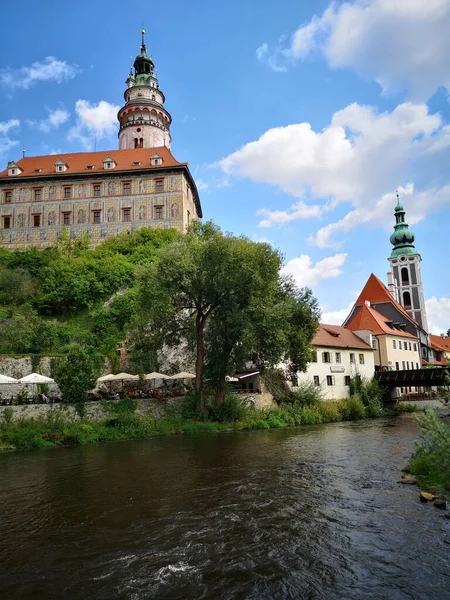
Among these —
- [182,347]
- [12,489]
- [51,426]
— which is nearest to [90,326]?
[182,347]

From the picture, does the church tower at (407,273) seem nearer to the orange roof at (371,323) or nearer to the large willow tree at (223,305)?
the orange roof at (371,323)

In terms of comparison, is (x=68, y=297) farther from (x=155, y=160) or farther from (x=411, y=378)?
(x=411, y=378)

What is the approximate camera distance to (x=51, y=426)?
78.1ft

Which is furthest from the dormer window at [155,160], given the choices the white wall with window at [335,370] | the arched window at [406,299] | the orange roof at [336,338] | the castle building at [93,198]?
the arched window at [406,299]

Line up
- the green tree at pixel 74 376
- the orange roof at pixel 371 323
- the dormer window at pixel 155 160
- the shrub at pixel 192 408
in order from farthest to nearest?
the dormer window at pixel 155 160
the orange roof at pixel 371 323
the shrub at pixel 192 408
the green tree at pixel 74 376

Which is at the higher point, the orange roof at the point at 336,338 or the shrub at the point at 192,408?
the orange roof at the point at 336,338

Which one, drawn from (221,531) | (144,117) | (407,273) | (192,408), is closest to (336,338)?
(192,408)

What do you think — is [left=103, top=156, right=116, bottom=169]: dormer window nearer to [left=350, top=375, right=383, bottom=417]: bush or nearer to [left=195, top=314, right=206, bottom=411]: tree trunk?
[left=195, top=314, right=206, bottom=411]: tree trunk

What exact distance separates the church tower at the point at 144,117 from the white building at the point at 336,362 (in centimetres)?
3893

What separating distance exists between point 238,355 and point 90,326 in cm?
1601

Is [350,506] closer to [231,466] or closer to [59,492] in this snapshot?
[231,466]

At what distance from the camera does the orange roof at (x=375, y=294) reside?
56438 mm

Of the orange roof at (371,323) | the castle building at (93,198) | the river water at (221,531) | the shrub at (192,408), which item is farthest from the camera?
the castle building at (93,198)

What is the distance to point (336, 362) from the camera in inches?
1571
